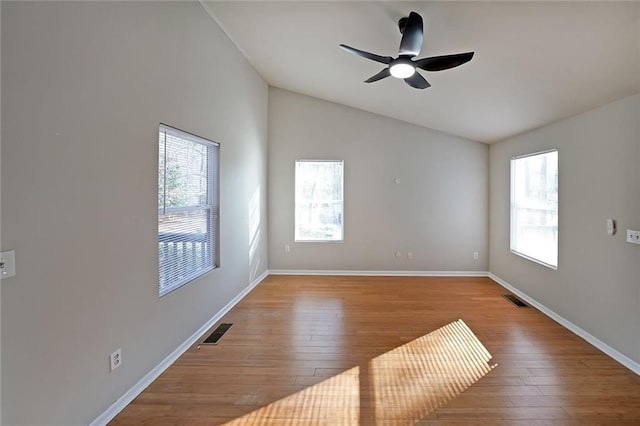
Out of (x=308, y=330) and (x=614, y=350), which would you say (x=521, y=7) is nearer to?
(x=614, y=350)

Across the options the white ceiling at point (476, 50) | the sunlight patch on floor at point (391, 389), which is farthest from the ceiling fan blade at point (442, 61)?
the sunlight patch on floor at point (391, 389)

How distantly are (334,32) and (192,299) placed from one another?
2.94m

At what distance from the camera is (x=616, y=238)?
272 centimetres

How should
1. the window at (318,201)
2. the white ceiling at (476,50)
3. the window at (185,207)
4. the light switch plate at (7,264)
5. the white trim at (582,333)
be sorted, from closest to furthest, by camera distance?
the light switch plate at (7,264)
the white ceiling at (476,50)
the white trim at (582,333)
the window at (185,207)
the window at (318,201)

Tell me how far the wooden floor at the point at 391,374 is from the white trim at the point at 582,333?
2.6 inches

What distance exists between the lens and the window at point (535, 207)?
3727 millimetres

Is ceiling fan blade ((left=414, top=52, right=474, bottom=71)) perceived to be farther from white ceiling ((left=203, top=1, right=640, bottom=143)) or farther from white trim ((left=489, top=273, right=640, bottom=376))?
white trim ((left=489, top=273, right=640, bottom=376))

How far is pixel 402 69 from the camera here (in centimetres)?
248

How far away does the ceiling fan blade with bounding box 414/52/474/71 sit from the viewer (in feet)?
7.46

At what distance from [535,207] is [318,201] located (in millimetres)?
3227

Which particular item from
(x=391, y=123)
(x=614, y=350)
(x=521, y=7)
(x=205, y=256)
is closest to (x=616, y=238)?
(x=614, y=350)

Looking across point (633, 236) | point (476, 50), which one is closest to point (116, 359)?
point (476, 50)

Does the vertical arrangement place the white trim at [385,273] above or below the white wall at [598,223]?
below

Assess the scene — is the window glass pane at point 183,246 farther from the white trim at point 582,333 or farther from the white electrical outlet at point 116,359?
the white trim at point 582,333
